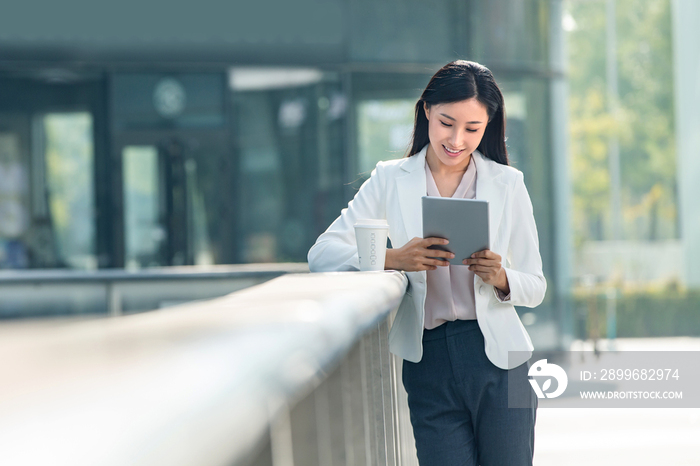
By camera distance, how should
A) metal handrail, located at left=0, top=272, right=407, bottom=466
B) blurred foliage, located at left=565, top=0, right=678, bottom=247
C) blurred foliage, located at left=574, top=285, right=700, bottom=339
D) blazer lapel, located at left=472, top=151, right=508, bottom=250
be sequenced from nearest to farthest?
metal handrail, located at left=0, top=272, right=407, bottom=466 → blazer lapel, located at left=472, top=151, right=508, bottom=250 → blurred foliage, located at left=574, top=285, right=700, bottom=339 → blurred foliage, located at left=565, top=0, right=678, bottom=247

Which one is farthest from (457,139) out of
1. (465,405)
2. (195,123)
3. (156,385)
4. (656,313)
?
(656,313)

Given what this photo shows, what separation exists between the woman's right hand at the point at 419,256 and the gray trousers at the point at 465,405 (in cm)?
23

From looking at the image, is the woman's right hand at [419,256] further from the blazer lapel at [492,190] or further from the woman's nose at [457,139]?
the woman's nose at [457,139]

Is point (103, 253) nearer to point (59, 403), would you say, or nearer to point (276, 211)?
point (276, 211)

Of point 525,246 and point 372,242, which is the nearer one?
point 372,242

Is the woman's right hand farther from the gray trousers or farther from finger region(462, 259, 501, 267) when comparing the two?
the gray trousers

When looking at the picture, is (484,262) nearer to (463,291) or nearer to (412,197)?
(463,291)

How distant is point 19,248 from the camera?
9875 millimetres

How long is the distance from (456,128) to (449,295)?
0.51 meters

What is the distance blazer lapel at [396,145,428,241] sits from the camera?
8.15 feet

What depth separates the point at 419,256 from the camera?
223 cm

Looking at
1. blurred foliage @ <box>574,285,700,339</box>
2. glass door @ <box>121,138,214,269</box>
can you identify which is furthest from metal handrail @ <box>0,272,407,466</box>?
blurred foliage @ <box>574,285,700,339</box>

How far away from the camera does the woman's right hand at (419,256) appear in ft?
7.23

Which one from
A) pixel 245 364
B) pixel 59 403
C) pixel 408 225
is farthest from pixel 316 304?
pixel 408 225
